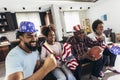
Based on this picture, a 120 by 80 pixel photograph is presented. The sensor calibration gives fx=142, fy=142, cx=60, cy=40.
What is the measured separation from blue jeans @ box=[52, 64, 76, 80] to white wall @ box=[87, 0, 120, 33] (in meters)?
6.00

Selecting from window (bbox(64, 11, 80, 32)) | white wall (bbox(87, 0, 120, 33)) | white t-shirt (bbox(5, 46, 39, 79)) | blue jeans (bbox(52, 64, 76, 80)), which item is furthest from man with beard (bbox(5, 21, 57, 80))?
window (bbox(64, 11, 80, 32))

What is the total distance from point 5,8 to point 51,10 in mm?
2282

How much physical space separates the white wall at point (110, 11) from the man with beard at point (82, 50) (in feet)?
17.0

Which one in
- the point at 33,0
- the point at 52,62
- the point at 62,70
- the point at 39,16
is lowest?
Result: the point at 62,70

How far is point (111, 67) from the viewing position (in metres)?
3.23

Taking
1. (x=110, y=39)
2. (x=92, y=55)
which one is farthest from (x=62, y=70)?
(x=110, y=39)

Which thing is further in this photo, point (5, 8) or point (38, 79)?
point (5, 8)

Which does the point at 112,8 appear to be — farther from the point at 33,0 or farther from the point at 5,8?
the point at 5,8

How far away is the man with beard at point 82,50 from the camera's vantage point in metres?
2.58

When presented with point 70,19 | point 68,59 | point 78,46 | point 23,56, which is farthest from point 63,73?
point 70,19

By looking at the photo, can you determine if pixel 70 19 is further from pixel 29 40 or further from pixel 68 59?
pixel 29 40

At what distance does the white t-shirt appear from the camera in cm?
132

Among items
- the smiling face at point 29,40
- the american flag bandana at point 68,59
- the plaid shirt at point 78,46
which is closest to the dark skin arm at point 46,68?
the smiling face at point 29,40

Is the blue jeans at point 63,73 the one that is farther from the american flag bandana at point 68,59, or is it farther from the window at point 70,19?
the window at point 70,19
